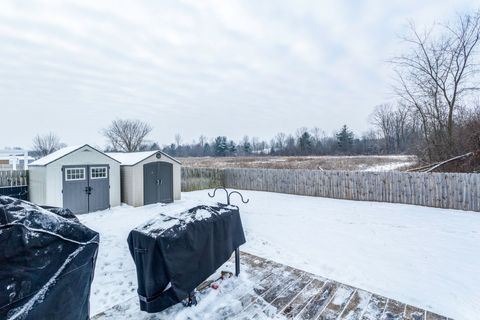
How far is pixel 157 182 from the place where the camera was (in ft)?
→ 32.9

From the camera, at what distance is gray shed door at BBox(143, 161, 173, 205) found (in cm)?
967

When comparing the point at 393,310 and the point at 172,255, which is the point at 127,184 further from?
the point at 393,310

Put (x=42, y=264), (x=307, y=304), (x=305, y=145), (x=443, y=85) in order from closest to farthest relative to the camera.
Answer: (x=42, y=264) → (x=307, y=304) → (x=443, y=85) → (x=305, y=145)

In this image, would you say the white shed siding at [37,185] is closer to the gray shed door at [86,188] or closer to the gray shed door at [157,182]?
the gray shed door at [86,188]

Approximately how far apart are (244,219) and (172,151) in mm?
63098

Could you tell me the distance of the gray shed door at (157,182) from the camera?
9.67 metres

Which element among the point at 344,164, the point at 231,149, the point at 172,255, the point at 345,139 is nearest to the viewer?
the point at 172,255

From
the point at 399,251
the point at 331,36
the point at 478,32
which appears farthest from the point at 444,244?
the point at 478,32

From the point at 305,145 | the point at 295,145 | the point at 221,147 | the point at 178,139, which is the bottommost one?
the point at 305,145

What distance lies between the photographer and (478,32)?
33.1 feet

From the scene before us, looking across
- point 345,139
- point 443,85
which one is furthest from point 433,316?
point 345,139

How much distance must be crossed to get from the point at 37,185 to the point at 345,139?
43938mm

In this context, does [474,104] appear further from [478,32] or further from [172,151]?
[172,151]

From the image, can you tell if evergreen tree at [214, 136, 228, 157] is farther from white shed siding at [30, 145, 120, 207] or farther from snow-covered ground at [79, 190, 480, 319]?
snow-covered ground at [79, 190, 480, 319]
